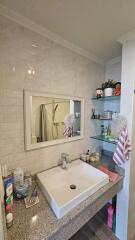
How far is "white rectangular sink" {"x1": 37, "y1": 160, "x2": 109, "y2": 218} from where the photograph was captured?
865mm

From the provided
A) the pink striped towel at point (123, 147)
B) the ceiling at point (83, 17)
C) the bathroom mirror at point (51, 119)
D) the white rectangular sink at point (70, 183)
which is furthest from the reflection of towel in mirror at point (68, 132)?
the ceiling at point (83, 17)

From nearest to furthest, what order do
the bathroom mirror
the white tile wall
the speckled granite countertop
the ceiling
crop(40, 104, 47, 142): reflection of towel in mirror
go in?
the speckled granite countertop, the ceiling, the white tile wall, the bathroom mirror, crop(40, 104, 47, 142): reflection of towel in mirror

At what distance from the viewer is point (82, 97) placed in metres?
1.54

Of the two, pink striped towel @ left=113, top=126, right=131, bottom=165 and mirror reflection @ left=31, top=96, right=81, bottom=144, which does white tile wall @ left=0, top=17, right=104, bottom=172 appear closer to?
mirror reflection @ left=31, top=96, right=81, bottom=144

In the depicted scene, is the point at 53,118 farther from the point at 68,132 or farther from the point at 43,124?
the point at 68,132

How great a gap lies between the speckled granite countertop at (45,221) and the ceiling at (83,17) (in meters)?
1.51

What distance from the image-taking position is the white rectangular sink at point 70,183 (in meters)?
0.86

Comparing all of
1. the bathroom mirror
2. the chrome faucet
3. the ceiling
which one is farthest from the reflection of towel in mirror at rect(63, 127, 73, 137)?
the ceiling

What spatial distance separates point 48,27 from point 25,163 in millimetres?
1339

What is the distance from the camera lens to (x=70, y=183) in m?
1.20

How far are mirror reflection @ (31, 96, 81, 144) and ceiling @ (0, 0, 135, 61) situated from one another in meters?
0.69

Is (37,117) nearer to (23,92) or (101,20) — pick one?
(23,92)

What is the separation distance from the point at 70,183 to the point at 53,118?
28.3 inches

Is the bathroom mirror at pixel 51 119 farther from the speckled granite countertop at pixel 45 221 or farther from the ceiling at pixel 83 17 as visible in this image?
the ceiling at pixel 83 17
